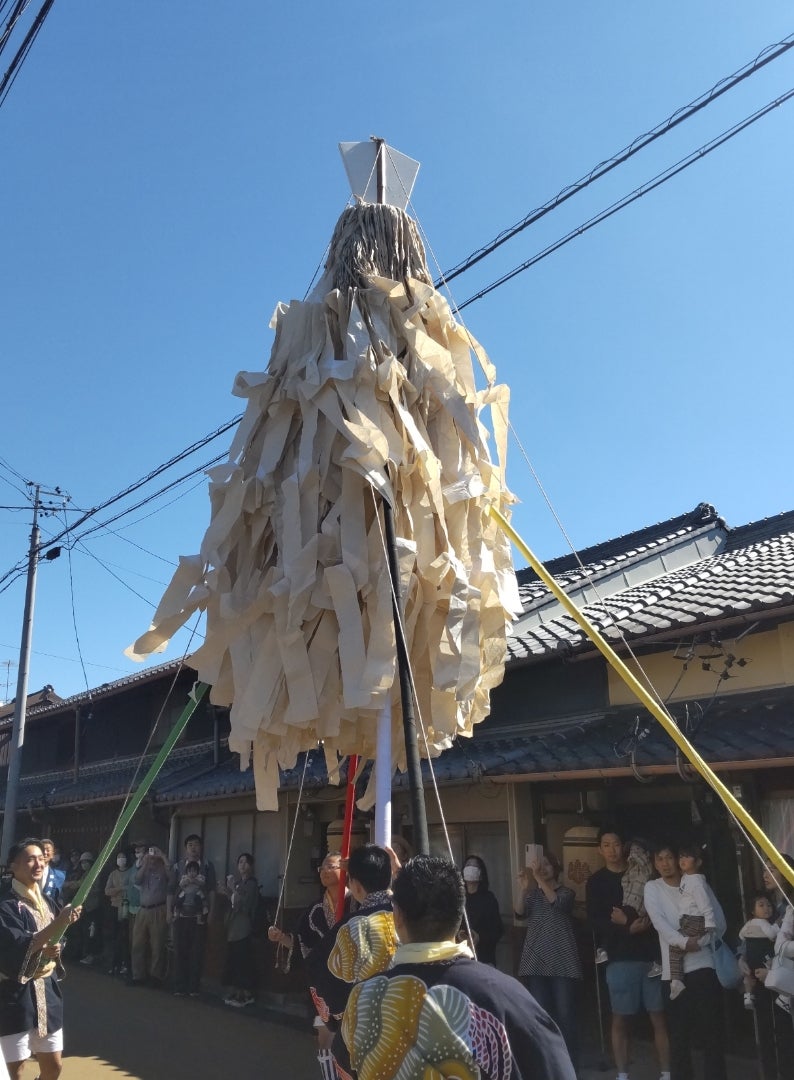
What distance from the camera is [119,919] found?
42.4ft

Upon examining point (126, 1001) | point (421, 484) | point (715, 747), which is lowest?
point (126, 1001)

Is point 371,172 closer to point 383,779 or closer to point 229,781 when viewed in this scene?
point 383,779

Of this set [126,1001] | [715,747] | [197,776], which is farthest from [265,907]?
[715,747]

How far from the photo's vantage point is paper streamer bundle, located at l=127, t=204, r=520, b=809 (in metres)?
3.15

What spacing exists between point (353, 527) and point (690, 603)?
5.31 meters

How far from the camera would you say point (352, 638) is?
3076 mm

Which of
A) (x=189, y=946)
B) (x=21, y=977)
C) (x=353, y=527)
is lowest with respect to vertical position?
(x=189, y=946)

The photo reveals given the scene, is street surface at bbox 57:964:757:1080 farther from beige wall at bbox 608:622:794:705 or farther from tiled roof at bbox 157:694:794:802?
beige wall at bbox 608:622:794:705

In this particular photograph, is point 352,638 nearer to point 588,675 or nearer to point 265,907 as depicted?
point 588,675

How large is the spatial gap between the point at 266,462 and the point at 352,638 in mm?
818

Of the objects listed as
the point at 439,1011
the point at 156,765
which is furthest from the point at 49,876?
the point at 439,1011

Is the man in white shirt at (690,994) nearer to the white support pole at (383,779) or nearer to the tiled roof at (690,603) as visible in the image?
the tiled roof at (690,603)

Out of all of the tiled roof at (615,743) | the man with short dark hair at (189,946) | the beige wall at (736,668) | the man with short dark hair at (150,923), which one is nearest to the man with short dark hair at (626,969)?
the tiled roof at (615,743)

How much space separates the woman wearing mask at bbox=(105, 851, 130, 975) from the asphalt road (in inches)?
64.9
